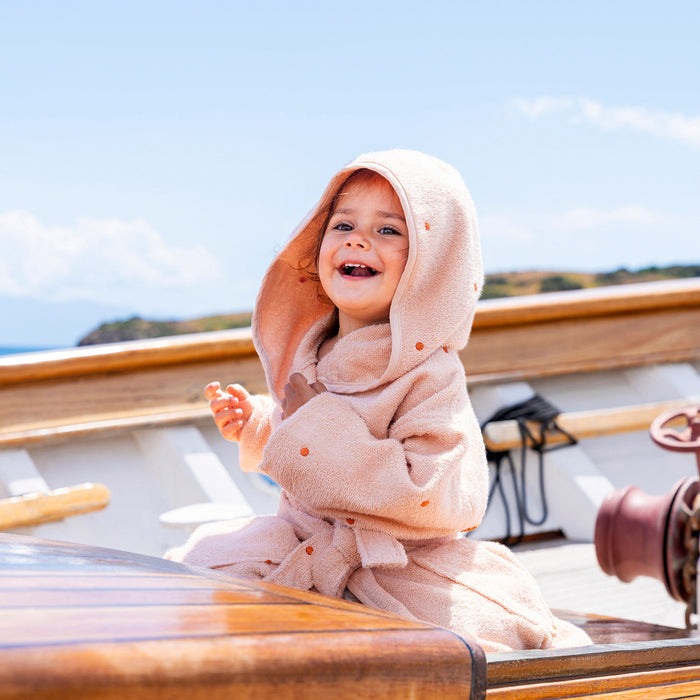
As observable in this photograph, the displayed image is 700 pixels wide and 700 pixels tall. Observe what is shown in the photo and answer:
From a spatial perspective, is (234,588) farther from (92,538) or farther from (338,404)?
(92,538)

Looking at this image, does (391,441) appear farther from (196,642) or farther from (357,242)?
(196,642)

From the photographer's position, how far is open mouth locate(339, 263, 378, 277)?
1330 millimetres

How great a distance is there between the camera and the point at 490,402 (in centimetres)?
300

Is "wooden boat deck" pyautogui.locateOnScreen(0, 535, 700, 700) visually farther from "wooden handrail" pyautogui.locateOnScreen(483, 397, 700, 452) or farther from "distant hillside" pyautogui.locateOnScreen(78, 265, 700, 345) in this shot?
"distant hillside" pyautogui.locateOnScreen(78, 265, 700, 345)

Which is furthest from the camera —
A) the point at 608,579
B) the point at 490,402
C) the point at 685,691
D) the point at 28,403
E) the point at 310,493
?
the point at 490,402

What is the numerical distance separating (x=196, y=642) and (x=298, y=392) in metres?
0.64

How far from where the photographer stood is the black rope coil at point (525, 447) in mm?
2654

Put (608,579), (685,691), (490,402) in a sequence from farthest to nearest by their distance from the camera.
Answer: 1. (490,402)
2. (608,579)
3. (685,691)

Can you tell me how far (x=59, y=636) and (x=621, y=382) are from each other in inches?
112

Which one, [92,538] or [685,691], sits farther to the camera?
[92,538]

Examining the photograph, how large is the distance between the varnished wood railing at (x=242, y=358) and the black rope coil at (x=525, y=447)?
0.19m

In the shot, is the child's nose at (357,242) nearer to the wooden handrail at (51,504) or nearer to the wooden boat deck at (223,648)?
the wooden boat deck at (223,648)

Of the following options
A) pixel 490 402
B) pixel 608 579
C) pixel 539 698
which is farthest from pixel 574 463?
pixel 539 698

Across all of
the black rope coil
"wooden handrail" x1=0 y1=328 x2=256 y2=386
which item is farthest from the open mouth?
the black rope coil
